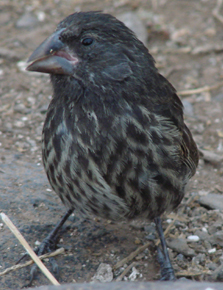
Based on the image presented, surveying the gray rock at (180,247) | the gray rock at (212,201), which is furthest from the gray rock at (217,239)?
the gray rock at (212,201)

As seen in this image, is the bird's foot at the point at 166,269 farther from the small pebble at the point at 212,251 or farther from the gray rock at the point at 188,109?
the gray rock at the point at 188,109

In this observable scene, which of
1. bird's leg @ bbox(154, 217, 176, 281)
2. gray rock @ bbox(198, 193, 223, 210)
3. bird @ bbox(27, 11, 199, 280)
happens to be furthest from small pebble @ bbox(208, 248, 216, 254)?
bird @ bbox(27, 11, 199, 280)

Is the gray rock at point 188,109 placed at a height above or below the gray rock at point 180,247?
above

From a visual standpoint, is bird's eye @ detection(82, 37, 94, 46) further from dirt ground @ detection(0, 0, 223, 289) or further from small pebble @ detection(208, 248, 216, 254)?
small pebble @ detection(208, 248, 216, 254)

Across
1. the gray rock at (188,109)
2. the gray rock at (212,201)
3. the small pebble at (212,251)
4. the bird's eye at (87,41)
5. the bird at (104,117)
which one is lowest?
the small pebble at (212,251)

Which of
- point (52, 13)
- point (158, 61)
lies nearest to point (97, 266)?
point (158, 61)
